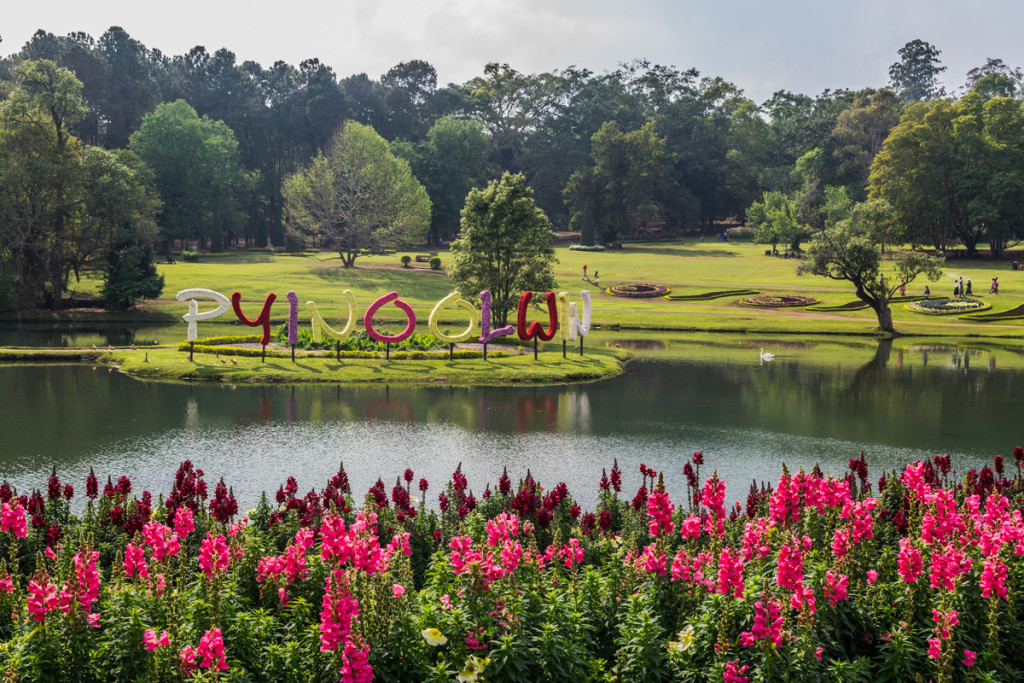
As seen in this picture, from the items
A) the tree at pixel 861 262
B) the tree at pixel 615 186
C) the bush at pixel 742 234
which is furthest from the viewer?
the bush at pixel 742 234

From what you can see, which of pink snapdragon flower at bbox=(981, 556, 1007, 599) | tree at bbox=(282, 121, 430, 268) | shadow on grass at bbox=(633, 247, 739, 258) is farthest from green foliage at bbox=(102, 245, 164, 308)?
pink snapdragon flower at bbox=(981, 556, 1007, 599)

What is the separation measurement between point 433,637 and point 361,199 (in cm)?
8820

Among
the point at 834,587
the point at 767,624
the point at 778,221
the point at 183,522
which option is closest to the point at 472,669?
the point at 767,624

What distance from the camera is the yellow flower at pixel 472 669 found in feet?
32.4

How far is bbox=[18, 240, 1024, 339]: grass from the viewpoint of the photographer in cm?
6481

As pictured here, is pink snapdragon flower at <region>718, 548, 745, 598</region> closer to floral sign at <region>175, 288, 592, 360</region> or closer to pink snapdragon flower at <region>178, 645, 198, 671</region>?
pink snapdragon flower at <region>178, 645, 198, 671</region>

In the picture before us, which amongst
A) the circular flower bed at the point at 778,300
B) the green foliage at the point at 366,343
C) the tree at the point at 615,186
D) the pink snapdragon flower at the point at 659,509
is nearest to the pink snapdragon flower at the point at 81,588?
the pink snapdragon flower at the point at 659,509

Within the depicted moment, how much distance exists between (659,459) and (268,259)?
277 feet

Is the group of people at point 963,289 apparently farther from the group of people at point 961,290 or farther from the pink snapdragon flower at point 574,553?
the pink snapdragon flower at point 574,553

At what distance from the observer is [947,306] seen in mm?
70750

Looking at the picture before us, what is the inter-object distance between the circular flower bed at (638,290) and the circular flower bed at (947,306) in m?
20.5

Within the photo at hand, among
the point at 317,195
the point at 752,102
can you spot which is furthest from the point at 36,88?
the point at 752,102

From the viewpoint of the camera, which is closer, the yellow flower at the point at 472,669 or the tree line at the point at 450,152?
the yellow flower at the point at 472,669

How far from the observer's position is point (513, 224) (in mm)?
56312
